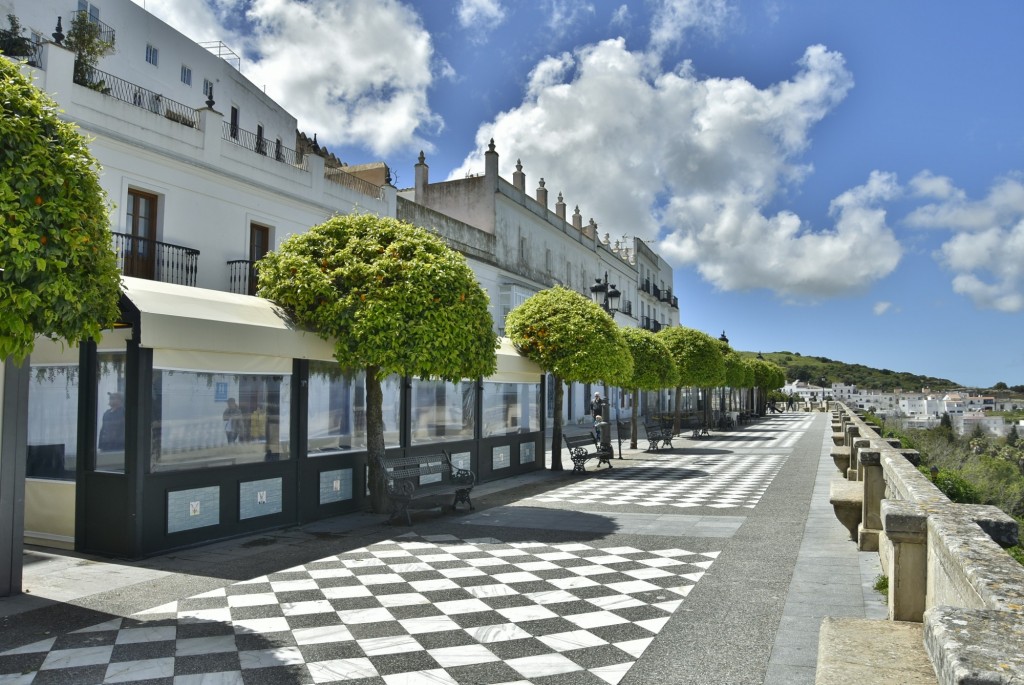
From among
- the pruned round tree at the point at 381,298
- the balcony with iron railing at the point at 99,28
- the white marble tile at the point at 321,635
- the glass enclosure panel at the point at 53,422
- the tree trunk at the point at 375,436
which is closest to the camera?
the white marble tile at the point at 321,635

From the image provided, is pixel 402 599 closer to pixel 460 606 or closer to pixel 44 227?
pixel 460 606

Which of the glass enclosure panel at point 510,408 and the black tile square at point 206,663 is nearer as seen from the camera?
the black tile square at point 206,663

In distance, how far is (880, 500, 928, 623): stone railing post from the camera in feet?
13.1

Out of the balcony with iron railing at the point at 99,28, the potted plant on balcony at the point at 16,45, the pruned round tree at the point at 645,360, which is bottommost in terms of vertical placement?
the pruned round tree at the point at 645,360

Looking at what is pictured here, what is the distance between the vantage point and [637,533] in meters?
9.43

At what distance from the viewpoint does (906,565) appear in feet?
13.7

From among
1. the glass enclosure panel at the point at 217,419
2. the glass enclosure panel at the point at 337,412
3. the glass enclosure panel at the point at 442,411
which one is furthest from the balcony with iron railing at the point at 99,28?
the glass enclosure panel at the point at 217,419

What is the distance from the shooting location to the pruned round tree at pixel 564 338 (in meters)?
16.6

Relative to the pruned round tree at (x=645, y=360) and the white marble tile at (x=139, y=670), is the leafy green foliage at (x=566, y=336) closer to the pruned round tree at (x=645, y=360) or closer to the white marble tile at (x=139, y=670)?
the pruned round tree at (x=645, y=360)

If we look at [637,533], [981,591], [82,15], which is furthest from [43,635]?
[82,15]

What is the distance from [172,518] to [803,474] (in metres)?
13.7

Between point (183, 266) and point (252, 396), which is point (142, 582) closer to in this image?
point (252, 396)

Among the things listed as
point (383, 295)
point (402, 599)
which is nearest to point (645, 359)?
point (383, 295)

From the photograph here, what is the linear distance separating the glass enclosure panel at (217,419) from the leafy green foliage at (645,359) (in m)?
14.6
